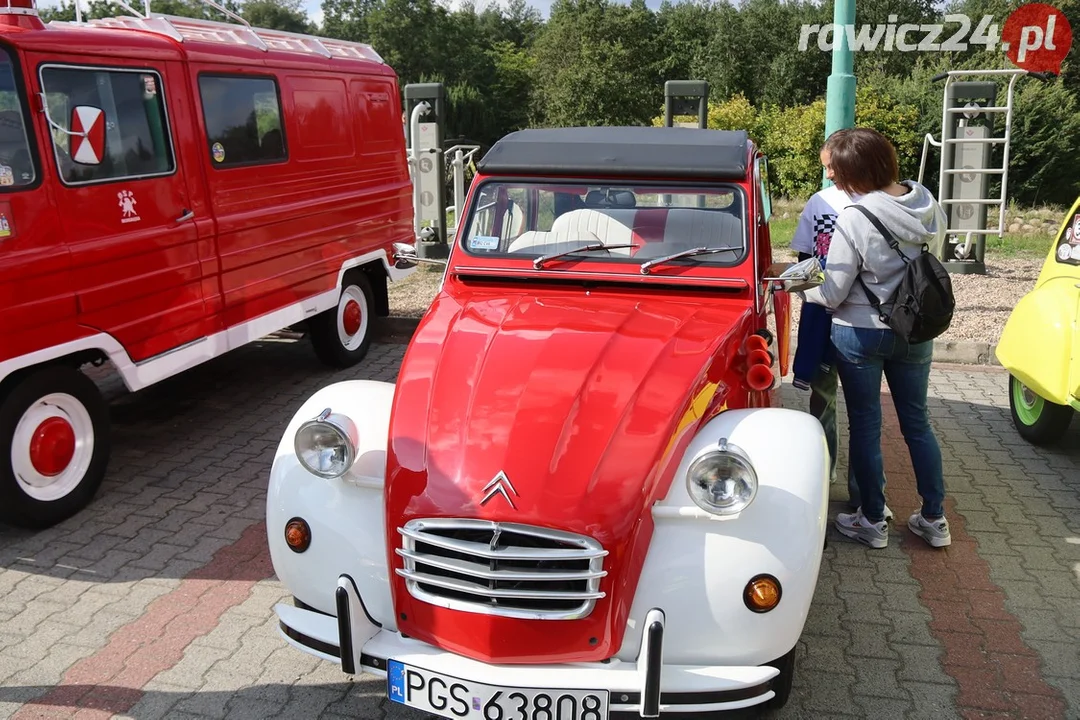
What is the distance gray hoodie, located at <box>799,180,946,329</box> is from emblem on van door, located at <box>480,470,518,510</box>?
6.59 feet

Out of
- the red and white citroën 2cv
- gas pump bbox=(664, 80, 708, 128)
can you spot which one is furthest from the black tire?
gas pump bbox=(664, 80, 708, 128)

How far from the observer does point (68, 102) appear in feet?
16.4

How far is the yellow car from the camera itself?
5.09m

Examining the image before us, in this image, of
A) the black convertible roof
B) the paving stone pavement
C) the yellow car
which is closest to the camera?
the paving stone pavement

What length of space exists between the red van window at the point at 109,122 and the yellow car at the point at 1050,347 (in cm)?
540

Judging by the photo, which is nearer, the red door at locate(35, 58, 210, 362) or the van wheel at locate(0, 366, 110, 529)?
the van wheel at locate(0, 366, 110, 529)

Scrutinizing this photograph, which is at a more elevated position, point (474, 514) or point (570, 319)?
point (570, 319)

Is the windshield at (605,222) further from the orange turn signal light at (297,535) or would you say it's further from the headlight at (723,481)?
the orange turn signal light at (297,535)

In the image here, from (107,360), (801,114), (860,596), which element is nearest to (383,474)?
(860,596)

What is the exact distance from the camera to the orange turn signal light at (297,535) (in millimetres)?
3084

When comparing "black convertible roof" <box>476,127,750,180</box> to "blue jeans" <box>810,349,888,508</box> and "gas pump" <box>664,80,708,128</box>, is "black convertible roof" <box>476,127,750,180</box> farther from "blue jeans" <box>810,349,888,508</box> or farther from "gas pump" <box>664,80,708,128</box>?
"gas pump" <box>664,80,708,128</box>

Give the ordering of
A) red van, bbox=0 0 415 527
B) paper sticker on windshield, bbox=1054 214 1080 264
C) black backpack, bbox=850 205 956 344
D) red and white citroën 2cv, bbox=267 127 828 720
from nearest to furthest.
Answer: red and white citroën 2cv, bbox=267 127 828 720 < black backpack, bbox=850 205 956 344 < red van, bbox=0 0 415 527 < paper sticker on windshield, bbox=1054 214 1080 264

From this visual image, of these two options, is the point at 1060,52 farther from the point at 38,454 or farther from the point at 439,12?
the point at 439,12

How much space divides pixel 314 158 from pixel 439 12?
163 feet
